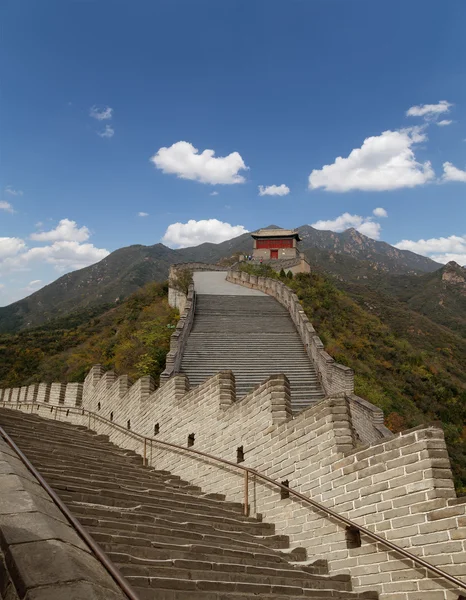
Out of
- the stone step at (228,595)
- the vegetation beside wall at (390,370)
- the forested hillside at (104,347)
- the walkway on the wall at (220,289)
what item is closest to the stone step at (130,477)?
the stone step at (228,595)

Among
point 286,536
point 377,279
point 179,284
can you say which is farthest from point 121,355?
point 377,279

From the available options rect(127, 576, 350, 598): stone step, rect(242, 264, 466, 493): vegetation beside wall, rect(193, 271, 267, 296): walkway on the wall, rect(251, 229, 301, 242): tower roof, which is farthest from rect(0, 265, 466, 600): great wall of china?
rect(251, 229, 301, 242): tower roof

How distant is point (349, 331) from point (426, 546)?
904 inches

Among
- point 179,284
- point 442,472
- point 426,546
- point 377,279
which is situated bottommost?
point 426,546

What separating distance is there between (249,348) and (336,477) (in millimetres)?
12051

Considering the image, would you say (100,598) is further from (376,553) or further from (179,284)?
(179,284)

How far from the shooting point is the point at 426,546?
4172 mm

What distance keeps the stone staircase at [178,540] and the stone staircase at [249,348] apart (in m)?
6.31

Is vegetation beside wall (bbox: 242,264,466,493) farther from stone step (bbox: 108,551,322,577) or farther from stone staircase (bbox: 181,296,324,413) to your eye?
stone step (bbox: 108,551,322,577)

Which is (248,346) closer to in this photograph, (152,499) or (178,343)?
(178,343)

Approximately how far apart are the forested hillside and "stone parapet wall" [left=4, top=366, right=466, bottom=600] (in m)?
9.29

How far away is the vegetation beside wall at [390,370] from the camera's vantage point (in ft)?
62.0

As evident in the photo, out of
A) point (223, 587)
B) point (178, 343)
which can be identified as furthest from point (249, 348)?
point (223, 587)

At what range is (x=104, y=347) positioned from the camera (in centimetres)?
2841
